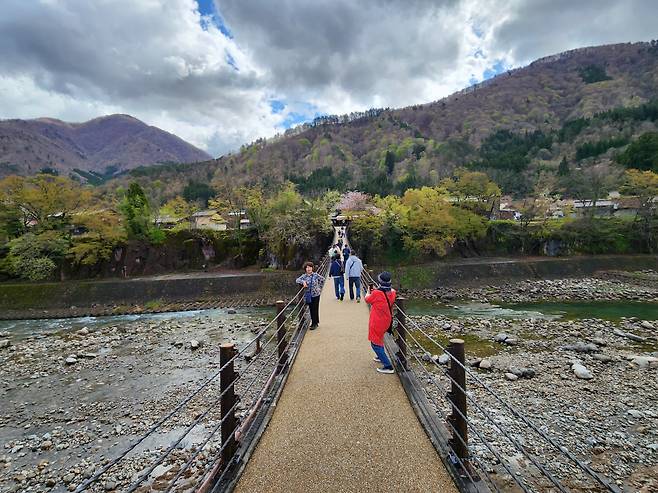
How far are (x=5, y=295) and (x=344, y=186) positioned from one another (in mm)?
46394

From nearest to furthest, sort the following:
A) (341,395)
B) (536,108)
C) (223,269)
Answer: (341,395), (223,269), (536,108)

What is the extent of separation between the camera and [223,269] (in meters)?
27.1

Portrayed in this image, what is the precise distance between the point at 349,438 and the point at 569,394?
6.79 m

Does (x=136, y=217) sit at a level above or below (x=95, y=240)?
above

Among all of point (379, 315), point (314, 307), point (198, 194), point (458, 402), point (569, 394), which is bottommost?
point (569, 394)

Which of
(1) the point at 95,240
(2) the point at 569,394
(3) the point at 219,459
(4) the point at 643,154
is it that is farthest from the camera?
(4) the point at 643,154

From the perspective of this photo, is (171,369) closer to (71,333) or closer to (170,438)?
(170,438)

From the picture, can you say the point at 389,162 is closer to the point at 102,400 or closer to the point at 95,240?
the point at 95,240

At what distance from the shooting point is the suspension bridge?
2840 mm

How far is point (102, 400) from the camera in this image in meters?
8.46

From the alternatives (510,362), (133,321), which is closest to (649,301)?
(510,362)

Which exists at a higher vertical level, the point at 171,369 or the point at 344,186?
the point at 344,186

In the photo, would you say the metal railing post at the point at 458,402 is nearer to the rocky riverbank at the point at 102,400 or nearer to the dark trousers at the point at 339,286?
the rocky riverbank at the point at 102,400

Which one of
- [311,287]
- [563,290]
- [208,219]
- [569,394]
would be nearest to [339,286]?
[311,287]
